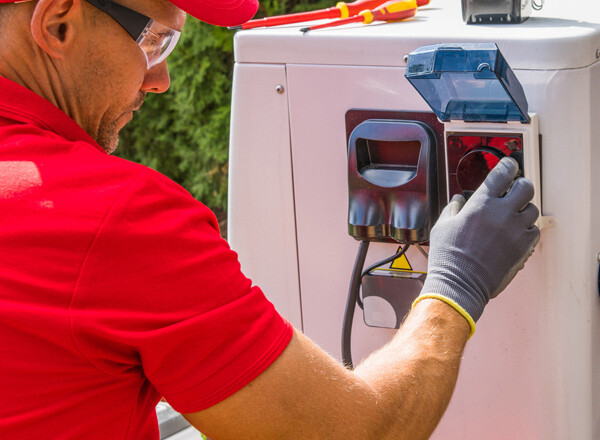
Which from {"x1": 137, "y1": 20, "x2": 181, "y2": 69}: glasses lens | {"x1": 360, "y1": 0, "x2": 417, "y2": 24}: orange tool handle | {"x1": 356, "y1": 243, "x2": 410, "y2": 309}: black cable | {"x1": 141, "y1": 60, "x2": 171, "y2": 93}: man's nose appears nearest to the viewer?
{"x1": 137, "y1": 20, "x2": 181, "y2": 69}: glasses lens

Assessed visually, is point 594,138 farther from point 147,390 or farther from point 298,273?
point 147,390

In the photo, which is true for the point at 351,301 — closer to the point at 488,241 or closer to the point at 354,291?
the point at 354,291

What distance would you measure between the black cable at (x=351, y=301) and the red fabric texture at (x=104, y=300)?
0.49 meters

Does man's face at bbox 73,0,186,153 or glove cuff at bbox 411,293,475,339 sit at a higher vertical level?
man's face at bbox 73,0,186,153

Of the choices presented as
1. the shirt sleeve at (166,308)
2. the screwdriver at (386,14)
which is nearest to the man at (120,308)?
the shirt sleeve at (166,308)

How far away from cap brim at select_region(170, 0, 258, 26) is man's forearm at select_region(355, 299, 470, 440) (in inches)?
22.0

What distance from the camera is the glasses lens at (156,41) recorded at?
1276mm

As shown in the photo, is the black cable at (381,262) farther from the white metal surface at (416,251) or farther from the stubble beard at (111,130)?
the stubble beard at (111,130)

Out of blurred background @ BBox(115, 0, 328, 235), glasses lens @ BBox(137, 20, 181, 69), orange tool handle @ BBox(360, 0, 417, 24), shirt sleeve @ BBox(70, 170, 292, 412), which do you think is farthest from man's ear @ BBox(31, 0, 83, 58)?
blurred background @ BBox(115, 0, 328, 235)

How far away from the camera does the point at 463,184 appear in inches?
56.9

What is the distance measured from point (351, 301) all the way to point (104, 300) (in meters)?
0.68

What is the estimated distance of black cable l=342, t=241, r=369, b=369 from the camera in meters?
1.57

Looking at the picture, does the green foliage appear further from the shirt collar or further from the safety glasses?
the shirt collar

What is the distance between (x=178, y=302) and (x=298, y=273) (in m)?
0.72
